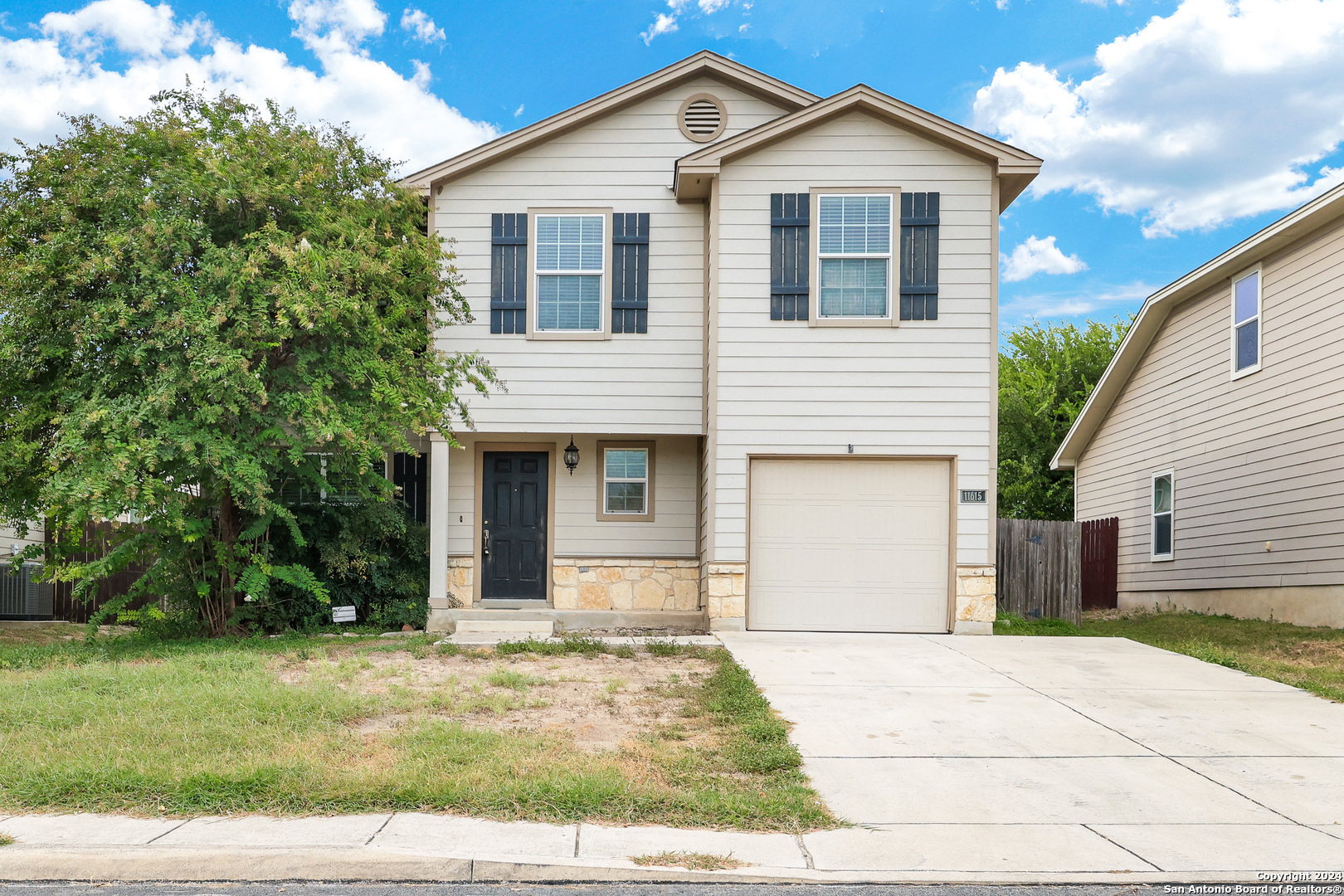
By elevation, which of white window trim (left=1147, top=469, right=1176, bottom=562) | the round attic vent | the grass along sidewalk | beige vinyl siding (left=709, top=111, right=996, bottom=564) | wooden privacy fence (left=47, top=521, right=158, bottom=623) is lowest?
wooden privacy fence (left=47, top=521, right=158, bottom=623)

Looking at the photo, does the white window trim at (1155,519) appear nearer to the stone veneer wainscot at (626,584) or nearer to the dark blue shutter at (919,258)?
the dark blue shutter at (919,258)

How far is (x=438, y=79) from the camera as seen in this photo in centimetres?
2595

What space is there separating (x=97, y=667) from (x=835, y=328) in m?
8.20

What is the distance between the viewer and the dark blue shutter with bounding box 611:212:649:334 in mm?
12773

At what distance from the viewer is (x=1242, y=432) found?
48.2 feet

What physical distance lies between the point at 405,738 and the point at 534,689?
196cm

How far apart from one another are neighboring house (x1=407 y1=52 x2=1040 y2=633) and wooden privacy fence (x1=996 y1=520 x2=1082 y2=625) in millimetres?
3370

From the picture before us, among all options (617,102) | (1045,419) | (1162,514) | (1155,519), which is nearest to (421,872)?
(617,102)

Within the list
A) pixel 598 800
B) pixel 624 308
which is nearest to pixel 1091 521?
pixel 624 308

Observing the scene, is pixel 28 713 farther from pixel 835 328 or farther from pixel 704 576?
pixel 835 328

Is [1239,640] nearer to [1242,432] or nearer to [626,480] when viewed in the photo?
[1242,432]

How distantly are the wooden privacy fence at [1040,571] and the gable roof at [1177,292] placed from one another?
4310 millimetres

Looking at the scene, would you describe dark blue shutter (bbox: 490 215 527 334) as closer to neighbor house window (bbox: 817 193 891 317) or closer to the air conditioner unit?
neighbor house window (bbox: 817 193 891 317)

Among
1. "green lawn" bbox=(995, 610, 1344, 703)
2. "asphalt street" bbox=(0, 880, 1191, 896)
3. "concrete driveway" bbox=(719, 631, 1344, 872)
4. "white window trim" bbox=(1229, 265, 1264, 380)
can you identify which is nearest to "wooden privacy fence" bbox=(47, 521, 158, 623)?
"concrete driveway" bbox=(719, 631, 1344, 872)
